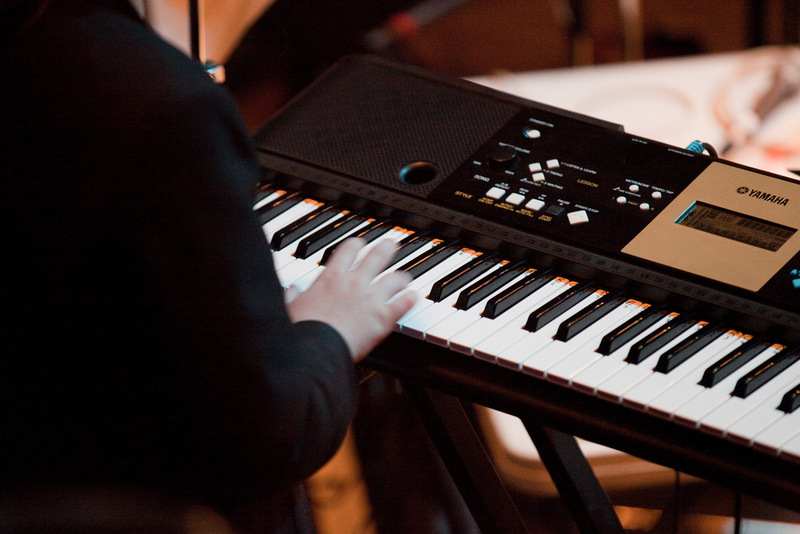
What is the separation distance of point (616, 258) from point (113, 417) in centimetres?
67

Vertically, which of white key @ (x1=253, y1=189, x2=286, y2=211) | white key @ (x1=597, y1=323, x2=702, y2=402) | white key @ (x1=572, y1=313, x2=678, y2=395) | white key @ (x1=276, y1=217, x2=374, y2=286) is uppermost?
white key @ (x1=253, y1=189, x2=286, y2=211)

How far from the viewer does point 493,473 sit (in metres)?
1.55

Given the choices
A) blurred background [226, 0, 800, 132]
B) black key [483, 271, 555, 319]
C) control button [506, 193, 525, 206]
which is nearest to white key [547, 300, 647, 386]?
black key [483, 271, 555, 319]

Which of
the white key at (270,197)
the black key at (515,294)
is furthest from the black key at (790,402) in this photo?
the white key at (270,197)

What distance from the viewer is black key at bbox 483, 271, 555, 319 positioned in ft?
4.04

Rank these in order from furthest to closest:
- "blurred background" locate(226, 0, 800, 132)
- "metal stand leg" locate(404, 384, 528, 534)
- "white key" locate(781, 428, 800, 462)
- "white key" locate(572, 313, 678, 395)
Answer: "blurred background" locate(226, 0, 800, 132), "metal stand leg" locate(404, 384, 528, 534), "white key" locate(572, 313, 678, 395), "white key" locate(781, 428, 800, 462)

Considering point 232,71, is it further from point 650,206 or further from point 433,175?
point 650,206

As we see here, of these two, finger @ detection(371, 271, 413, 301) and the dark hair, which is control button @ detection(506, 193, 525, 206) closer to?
finger @ detection(371, 271, 413, 301)

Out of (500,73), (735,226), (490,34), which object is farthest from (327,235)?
(490,34)

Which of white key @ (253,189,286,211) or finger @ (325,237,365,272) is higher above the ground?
finger @ (325,237,365,272)

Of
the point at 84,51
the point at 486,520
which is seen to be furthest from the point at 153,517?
the point at 486,520

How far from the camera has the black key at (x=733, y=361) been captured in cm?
111

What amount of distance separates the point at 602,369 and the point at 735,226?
0.29 meters

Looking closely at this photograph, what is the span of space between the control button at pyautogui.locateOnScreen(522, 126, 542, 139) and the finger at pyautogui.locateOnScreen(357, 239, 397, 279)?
0.30 meters
